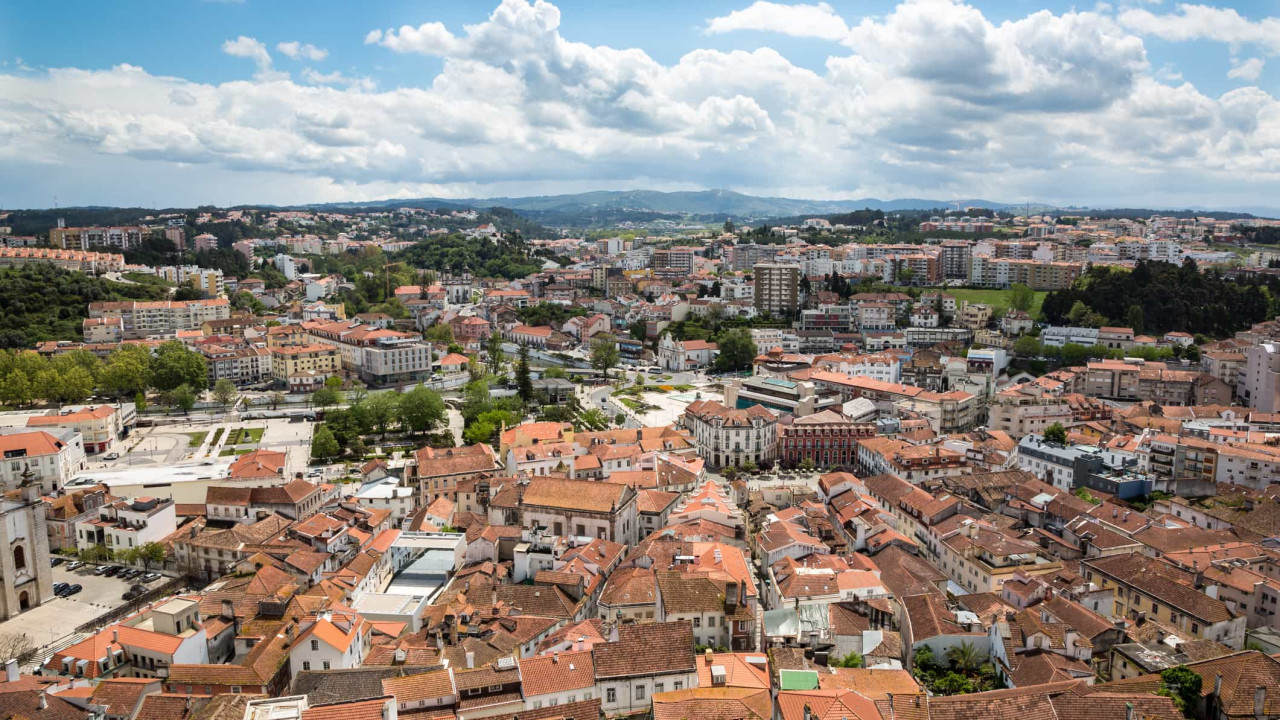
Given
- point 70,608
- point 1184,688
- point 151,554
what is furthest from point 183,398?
point 1184,688

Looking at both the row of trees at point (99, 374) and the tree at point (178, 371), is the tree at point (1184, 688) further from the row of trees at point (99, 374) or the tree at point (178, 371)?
the tree at point (178, 371)

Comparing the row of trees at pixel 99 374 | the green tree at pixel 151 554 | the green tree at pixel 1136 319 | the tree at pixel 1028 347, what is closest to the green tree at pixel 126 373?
the row of trees at pixel 99 374

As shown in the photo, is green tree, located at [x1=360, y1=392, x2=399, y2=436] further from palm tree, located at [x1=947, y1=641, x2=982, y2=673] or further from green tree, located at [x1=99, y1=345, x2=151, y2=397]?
palm tree, located at [x1=947, y1=641, x2=982, y2=673]

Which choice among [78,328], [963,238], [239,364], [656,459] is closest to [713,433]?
[656,459]

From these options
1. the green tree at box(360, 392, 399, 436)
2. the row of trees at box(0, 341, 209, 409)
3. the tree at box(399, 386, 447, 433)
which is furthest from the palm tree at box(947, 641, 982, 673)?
the row of trees at box(0, 341, 209, 409)

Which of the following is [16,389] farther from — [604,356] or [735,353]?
[735,353]

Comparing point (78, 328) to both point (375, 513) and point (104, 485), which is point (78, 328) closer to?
point (104, 485)
